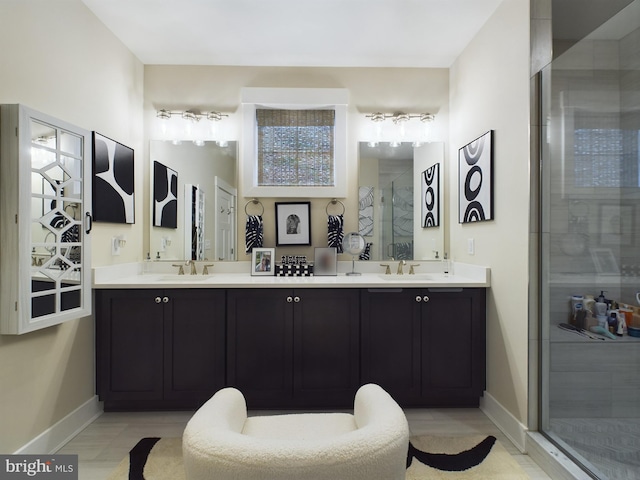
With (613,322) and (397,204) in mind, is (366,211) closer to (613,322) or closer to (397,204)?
(397,204)

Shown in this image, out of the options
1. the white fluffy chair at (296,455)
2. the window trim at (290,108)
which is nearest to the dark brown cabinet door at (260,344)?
the window trim at (290,108)

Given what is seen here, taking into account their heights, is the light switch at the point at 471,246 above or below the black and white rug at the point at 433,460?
above

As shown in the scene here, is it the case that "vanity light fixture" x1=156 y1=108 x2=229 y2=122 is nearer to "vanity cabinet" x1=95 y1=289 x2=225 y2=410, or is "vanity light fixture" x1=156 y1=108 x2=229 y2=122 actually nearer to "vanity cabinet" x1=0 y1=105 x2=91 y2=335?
"vanity cabinet" x1=0 y1=105 x2=91 y2=335

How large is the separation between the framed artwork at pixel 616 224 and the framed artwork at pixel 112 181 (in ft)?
9.23

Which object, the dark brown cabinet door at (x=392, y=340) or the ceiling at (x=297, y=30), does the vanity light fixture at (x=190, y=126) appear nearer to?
the ceiling at (x=297, y=30)

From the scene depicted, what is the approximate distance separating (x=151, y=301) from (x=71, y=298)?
448mm

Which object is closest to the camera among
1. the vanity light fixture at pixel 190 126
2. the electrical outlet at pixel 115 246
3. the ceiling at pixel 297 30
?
the ceiling at pixel 297 30

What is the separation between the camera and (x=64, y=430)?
208cm

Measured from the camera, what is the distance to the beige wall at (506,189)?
2.01 meters

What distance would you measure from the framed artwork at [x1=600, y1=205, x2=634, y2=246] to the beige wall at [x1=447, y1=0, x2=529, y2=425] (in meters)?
0.38

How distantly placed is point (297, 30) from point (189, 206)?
1556mm

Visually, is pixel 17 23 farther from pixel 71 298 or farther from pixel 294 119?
pixel 294 119

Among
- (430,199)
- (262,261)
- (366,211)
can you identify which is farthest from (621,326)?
(262,261)

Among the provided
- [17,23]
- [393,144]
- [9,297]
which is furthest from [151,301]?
[393,144]
